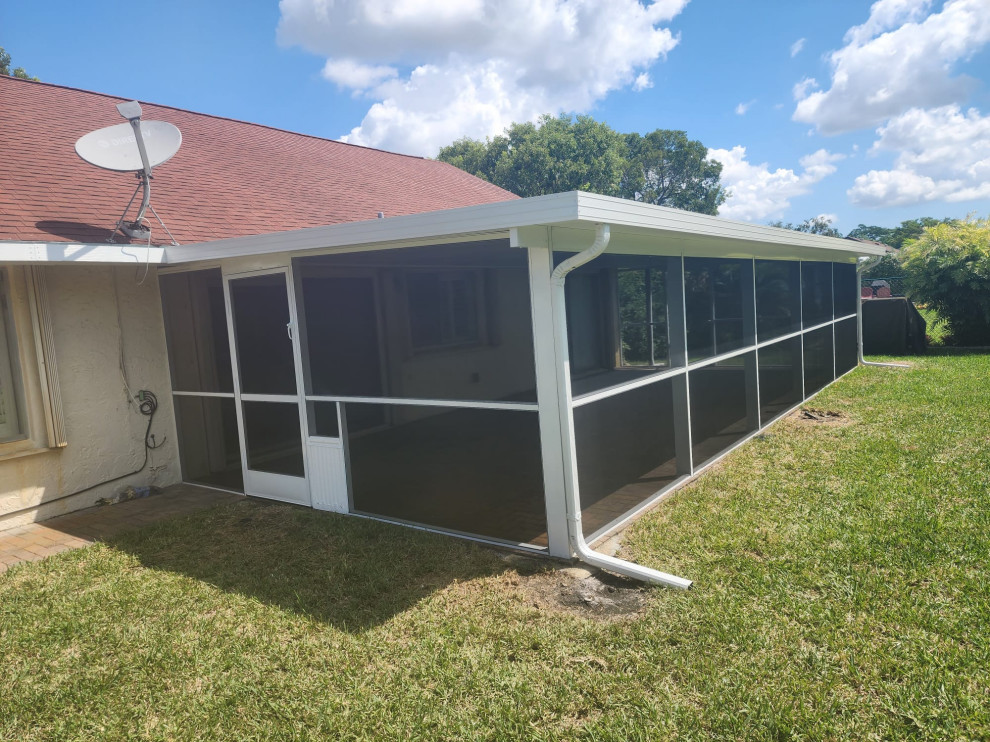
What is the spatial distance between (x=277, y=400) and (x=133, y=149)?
283 cm

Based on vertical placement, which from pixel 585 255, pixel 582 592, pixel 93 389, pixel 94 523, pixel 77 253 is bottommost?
pixel 582 592

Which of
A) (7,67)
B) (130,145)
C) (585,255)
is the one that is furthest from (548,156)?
(585,255)

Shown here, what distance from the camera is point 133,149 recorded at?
645 cm

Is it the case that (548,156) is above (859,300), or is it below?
above

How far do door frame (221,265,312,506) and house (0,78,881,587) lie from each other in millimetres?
23

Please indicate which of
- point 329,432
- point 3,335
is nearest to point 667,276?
point 329,432

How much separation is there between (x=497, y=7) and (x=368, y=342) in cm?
916

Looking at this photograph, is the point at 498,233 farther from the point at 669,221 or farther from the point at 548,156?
the point at 548,156

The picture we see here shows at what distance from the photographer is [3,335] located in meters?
5.84

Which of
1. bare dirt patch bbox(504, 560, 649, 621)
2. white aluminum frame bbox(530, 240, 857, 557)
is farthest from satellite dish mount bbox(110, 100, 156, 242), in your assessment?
bare dirt patch bbox(504, 560, 649, 621)

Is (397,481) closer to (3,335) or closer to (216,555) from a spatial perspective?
(216,555)

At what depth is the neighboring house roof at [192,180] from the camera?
632 cm

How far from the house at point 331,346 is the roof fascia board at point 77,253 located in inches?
0.5

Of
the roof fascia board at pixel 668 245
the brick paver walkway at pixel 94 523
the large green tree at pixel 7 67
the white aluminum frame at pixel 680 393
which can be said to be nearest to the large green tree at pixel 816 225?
the large green tree at pixel 7 67
